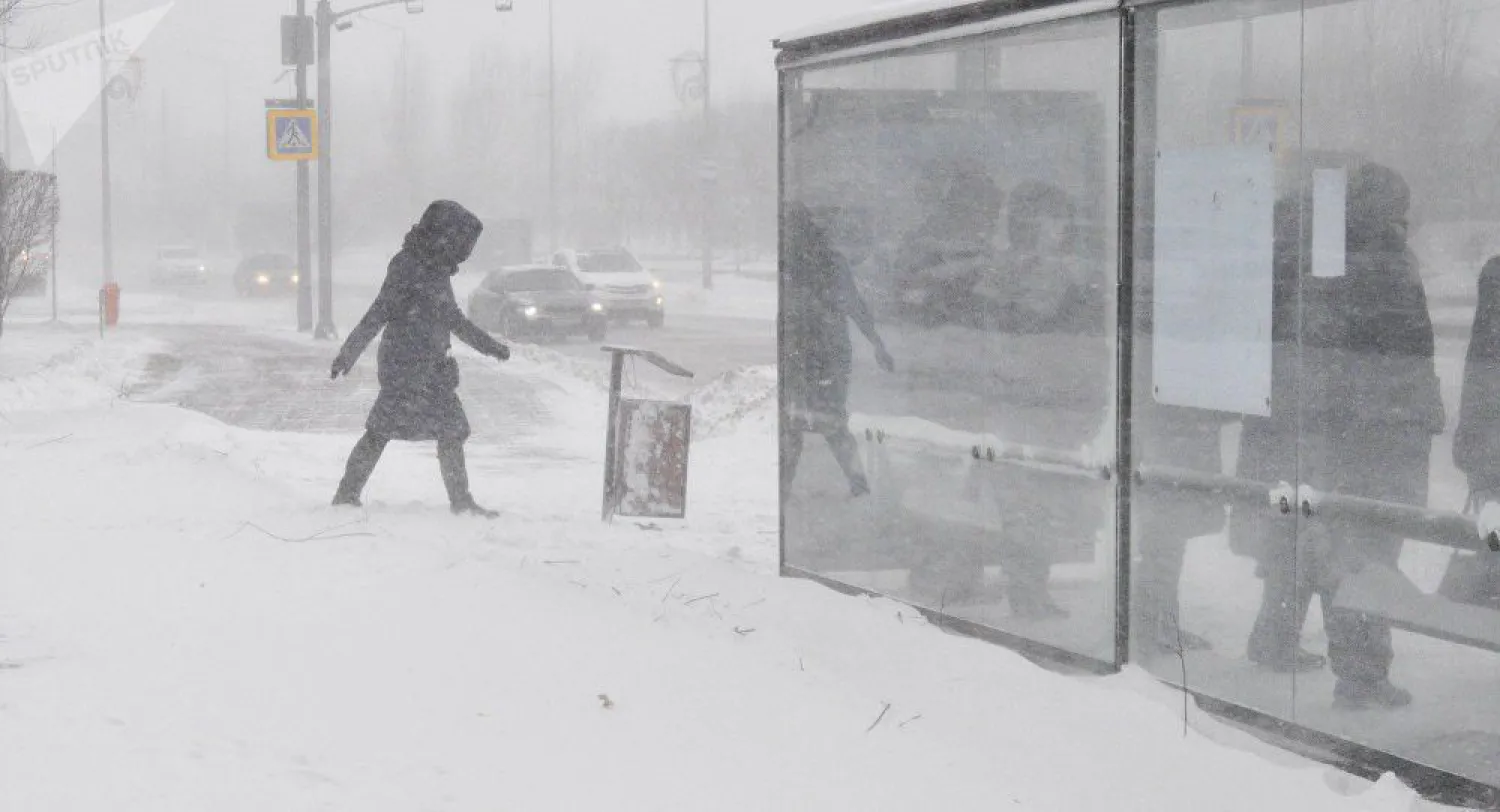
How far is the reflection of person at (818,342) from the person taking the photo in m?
7.29

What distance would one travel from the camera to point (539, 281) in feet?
99.3

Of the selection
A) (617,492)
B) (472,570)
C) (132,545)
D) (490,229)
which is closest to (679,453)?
(617,492)

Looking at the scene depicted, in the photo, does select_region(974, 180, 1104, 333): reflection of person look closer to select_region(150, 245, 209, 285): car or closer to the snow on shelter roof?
the snow on shelter roof

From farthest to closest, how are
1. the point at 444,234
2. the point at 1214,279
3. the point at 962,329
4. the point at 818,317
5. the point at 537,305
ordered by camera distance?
the point at 537,305 < the point at 444,234 < the point at 818,317 < the point at 962,329 < the point at 1214,279

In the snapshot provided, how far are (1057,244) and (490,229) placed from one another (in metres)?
59.9

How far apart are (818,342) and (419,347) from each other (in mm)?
2393

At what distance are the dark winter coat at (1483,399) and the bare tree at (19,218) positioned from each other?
17760mm

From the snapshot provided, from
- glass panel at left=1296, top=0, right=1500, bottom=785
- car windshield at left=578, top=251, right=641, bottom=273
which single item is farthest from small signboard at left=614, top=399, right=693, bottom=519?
car windshield at left=578, top=251, right=641, bottom=273

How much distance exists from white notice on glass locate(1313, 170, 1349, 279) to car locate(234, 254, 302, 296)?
5009 cm

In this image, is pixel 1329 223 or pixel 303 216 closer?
pixel 1329 223

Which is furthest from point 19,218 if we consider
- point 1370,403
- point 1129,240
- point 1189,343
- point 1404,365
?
point 1404,365

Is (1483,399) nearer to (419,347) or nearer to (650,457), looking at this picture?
(650,457)

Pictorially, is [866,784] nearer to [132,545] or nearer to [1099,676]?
[1099,676]

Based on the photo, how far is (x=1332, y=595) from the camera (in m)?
5.09
